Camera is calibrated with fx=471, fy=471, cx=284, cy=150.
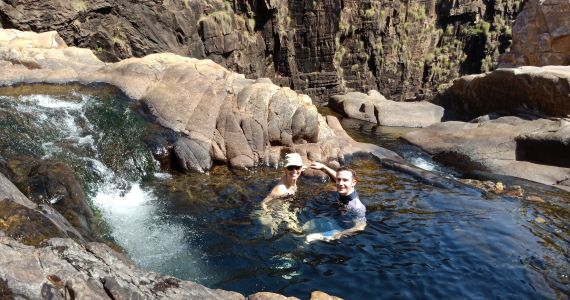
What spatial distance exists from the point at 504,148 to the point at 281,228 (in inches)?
471

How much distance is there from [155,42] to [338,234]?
20892 mm

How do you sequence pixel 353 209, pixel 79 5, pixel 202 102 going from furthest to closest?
pixel 79 5 < pixel 202 102 < pixel 353 209

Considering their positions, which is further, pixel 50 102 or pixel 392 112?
pixel 392 112

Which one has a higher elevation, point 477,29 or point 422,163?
point 477,29

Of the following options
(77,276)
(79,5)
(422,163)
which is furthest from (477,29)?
(77,276)

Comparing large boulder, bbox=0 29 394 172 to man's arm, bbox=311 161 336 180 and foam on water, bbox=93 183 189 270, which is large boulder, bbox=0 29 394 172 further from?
man's arm, bbox=311 161 336 180

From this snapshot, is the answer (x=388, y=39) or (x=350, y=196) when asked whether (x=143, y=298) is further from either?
(x=388, y=39)

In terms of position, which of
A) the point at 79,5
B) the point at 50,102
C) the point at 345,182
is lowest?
the point at 345,182

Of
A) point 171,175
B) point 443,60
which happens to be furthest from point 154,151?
point 443,60

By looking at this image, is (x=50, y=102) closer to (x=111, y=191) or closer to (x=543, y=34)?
(x=111, y=191)

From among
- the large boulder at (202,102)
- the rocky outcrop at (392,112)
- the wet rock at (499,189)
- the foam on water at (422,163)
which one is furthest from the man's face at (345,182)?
the rocky outcrop at (392,112)

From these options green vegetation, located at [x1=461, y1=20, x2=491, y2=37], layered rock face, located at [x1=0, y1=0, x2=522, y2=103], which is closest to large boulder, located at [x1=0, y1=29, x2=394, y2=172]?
layered rock face, located at [x1=0, y1=0, x2=522, y2=103]

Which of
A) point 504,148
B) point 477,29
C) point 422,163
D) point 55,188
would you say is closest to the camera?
point 55,188

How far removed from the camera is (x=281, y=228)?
26.5 feet
